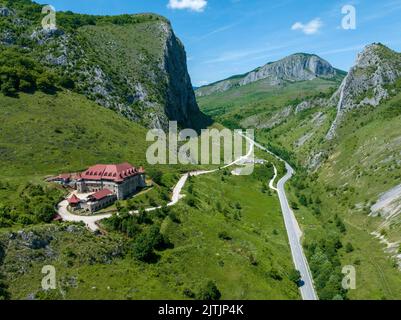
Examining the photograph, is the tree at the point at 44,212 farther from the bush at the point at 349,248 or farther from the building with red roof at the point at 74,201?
the bush at the point at 349,248

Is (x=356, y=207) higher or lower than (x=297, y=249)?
higher

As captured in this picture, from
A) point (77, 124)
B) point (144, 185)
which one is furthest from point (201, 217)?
point (77, 124)

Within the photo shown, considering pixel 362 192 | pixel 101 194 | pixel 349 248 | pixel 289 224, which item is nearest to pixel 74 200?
pixel 101 194

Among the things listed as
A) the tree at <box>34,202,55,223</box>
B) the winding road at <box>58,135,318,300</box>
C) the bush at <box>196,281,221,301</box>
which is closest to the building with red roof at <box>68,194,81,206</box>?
the winding road at <box>58,135,318,300</box>

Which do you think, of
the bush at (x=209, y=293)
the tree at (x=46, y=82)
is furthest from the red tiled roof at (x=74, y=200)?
the tree at (x=46, y=82)

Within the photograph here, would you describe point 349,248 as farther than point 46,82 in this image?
No

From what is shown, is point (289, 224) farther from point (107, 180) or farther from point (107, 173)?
point (107, 173)
